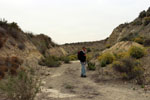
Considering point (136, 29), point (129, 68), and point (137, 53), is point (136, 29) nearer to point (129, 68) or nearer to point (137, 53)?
point (137, 53)

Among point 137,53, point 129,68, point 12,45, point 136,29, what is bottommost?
point 129,68

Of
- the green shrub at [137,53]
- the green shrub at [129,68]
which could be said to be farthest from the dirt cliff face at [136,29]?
the green shrub at [129,68]

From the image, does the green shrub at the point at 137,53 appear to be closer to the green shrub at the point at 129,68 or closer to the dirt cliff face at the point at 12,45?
the green shrub at the point at 129,68

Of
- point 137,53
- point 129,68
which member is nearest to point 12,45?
point 129,68

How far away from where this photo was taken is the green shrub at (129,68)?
838 centimetres

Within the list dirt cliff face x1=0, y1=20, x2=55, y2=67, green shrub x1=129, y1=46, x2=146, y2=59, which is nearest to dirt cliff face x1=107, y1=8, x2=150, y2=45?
green shrub x1=129, y1=46, x2=146, y2=59

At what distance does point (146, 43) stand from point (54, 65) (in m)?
9.47

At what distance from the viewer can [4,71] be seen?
894 centimetres

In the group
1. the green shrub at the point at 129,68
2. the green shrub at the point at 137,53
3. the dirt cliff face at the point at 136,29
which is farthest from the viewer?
the dirt cliff face at the point at 136,29

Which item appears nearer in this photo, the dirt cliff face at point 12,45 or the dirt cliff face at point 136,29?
the dirt cliff face at point 12,45

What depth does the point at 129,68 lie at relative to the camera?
8820 mm

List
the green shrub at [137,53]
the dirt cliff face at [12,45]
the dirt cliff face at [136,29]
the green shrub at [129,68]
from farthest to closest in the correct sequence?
1. the dirt cliff face at [136,29]
2. the dirt cliff face at [12,45]
3. the green shrub at [137,53]
4. the green shrub at [129,68]

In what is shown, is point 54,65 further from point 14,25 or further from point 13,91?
point 13,91

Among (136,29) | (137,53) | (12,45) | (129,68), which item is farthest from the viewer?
(136,29)
